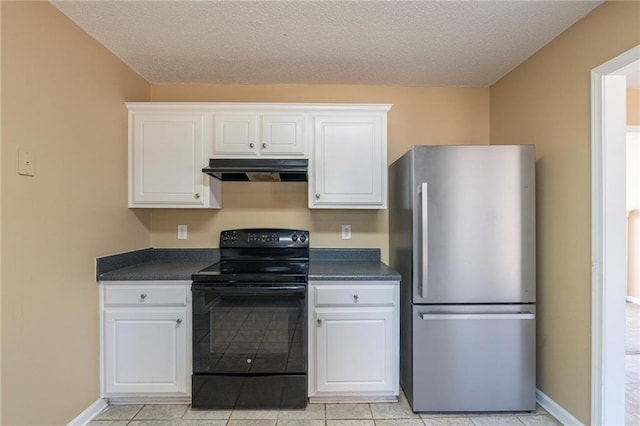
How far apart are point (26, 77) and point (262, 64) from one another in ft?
4.41

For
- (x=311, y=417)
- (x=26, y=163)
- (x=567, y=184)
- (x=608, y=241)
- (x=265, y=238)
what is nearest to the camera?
(x=26, y=163)

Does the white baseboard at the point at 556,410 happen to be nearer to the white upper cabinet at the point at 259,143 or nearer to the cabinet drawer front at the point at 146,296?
the white upper cabinet at the point at 259,143

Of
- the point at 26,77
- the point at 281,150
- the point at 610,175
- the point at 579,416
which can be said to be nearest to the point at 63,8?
the point at 26,77

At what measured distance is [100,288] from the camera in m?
2.05

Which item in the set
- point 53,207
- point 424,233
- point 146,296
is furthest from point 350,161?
point 53,207

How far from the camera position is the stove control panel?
2.58 metres

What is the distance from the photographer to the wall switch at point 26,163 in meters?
1.50

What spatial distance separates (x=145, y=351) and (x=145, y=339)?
8cm

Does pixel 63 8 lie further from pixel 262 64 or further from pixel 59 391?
pixel 59 391

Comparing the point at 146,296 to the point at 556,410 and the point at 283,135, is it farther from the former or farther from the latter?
the point at 556,410

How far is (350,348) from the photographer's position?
82.0 inches

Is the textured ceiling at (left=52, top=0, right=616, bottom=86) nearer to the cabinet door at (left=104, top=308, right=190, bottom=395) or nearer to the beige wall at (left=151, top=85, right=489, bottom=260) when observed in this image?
the beige wall at (left=151, top=85, right=489, bottom=260)

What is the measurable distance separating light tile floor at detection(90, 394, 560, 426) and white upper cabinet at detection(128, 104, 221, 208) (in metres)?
1.40

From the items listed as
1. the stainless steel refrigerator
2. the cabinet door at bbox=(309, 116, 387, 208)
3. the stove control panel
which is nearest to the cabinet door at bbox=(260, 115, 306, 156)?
the cabinet door at bbox=(309, 116, 387, 208)
